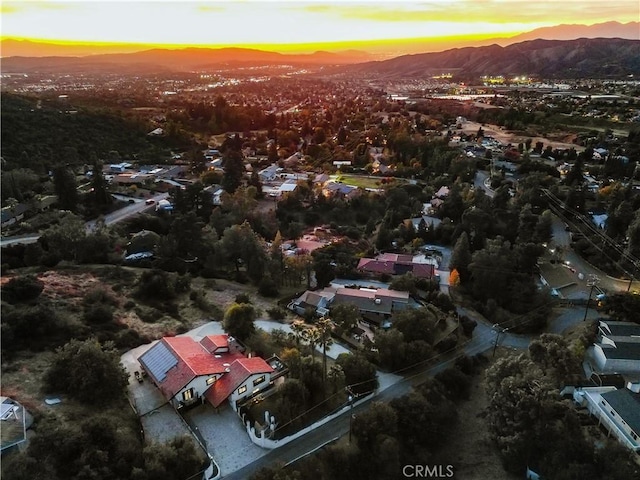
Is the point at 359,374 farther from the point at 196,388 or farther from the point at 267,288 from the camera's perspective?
the point at 267,288

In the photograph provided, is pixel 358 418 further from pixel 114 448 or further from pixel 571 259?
pixel 571 259

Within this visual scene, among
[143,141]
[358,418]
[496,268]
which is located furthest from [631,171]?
[143,141]

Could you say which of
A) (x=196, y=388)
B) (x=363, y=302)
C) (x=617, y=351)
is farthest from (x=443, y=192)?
(x=196, y=388)

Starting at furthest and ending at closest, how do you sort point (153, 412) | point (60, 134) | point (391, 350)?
point (60, 134) < point (391, 350) < point (153, 412)

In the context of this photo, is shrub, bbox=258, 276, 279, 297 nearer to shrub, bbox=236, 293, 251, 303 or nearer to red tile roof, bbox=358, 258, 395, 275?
shrub, bbox=236, 293, 251, 303

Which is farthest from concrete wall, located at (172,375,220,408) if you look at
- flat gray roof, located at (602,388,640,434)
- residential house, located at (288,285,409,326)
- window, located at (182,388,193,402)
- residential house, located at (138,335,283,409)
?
flat gray roof, located at (602,388,640,434)

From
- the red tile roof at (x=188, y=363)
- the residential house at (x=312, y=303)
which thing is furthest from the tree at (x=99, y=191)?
the red tile roof at (x=188, y=363)
